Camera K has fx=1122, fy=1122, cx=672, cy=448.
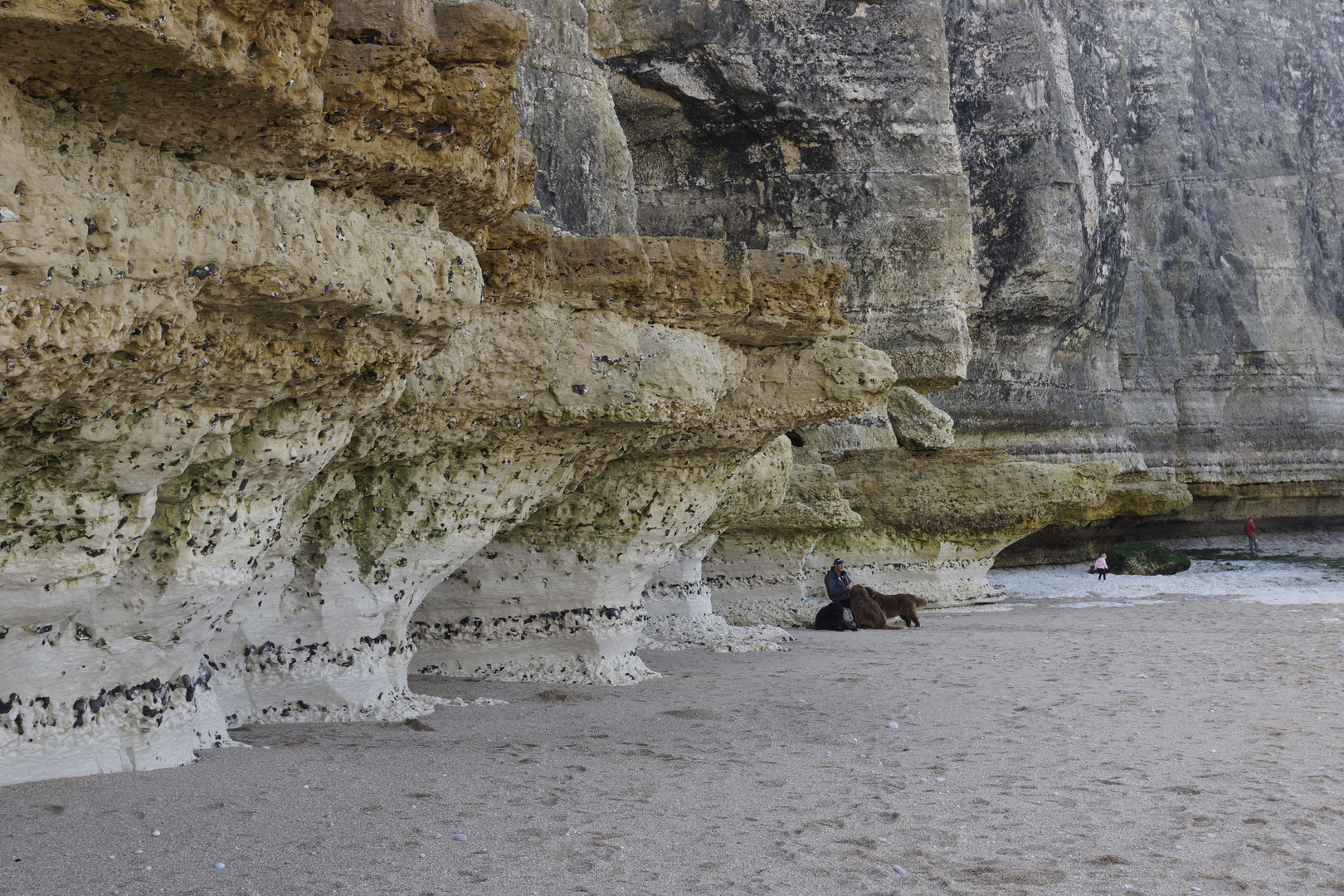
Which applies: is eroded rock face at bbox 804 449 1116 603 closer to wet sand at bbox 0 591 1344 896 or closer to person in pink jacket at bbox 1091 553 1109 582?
person in pink jacket at bbox 1091 553 1109 582

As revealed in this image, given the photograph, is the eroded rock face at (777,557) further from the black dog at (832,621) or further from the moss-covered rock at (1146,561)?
the moss-covered rock at (1146,561)

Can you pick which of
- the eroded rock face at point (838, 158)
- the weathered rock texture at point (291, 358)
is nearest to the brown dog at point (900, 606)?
the eroded rock face at point (838, 158)

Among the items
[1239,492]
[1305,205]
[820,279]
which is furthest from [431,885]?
[1305,205]

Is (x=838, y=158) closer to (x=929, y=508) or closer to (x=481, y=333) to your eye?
(x=929, y=508)

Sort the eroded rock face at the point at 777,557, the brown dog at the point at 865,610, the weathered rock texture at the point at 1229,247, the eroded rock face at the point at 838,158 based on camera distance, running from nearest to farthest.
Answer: the brown dog at the point at 865,610
the eroded rock face at the point at 777,557
the eroded rock face at the point at 838,158
the weathered rock texture at the point at 1229,247

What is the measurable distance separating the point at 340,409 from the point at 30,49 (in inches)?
62.7

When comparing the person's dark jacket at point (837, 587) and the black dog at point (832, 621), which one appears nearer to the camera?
the black dog at point (832, 621)

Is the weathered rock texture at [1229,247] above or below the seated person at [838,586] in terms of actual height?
above

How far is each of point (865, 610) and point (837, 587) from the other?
32 cm

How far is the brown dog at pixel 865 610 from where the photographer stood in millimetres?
9648

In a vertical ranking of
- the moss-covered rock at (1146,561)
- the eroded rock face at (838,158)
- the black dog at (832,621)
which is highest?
the eroded rock face at (838,158)

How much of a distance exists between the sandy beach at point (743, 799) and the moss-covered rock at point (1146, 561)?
1125 centimetres

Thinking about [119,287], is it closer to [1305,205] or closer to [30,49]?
[30,49]

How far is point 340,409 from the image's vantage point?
3.50 meters
